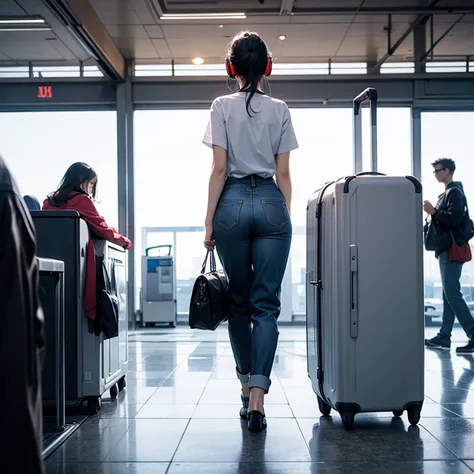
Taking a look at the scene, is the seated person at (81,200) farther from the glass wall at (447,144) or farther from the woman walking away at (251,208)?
the glass wall at (447,144)

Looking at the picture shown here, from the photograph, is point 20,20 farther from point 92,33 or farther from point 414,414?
point 414,414

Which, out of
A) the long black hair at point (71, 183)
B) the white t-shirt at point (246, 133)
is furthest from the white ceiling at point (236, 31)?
the white t-shirt at point (246, 133)

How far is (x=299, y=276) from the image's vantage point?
11906 millimetres

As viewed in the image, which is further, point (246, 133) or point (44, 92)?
point (44, 92)

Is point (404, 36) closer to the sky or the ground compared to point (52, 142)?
closer to the sky

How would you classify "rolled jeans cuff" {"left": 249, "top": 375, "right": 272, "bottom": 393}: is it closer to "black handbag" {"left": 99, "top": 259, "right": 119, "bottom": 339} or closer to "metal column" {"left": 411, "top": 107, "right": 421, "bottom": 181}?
"black handbag" {"left": 99, "top": 259, "right": 119, "bottom": 339}

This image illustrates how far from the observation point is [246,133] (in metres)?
3.17

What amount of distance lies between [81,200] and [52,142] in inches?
280

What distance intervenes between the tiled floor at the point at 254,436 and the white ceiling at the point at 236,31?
5.02 meters

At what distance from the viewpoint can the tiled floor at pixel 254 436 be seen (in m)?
2.36

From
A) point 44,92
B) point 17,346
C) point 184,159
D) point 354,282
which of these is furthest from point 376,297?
point 184,159

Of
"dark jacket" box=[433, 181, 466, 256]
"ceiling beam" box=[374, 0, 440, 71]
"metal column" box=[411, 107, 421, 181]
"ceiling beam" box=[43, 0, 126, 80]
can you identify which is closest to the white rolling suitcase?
"dark jacket" box=[433, 181, 466, 256]

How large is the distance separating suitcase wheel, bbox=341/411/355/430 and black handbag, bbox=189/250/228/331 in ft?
Answer: 2.20

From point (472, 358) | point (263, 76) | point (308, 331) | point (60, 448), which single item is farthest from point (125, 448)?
point (472, 358)
